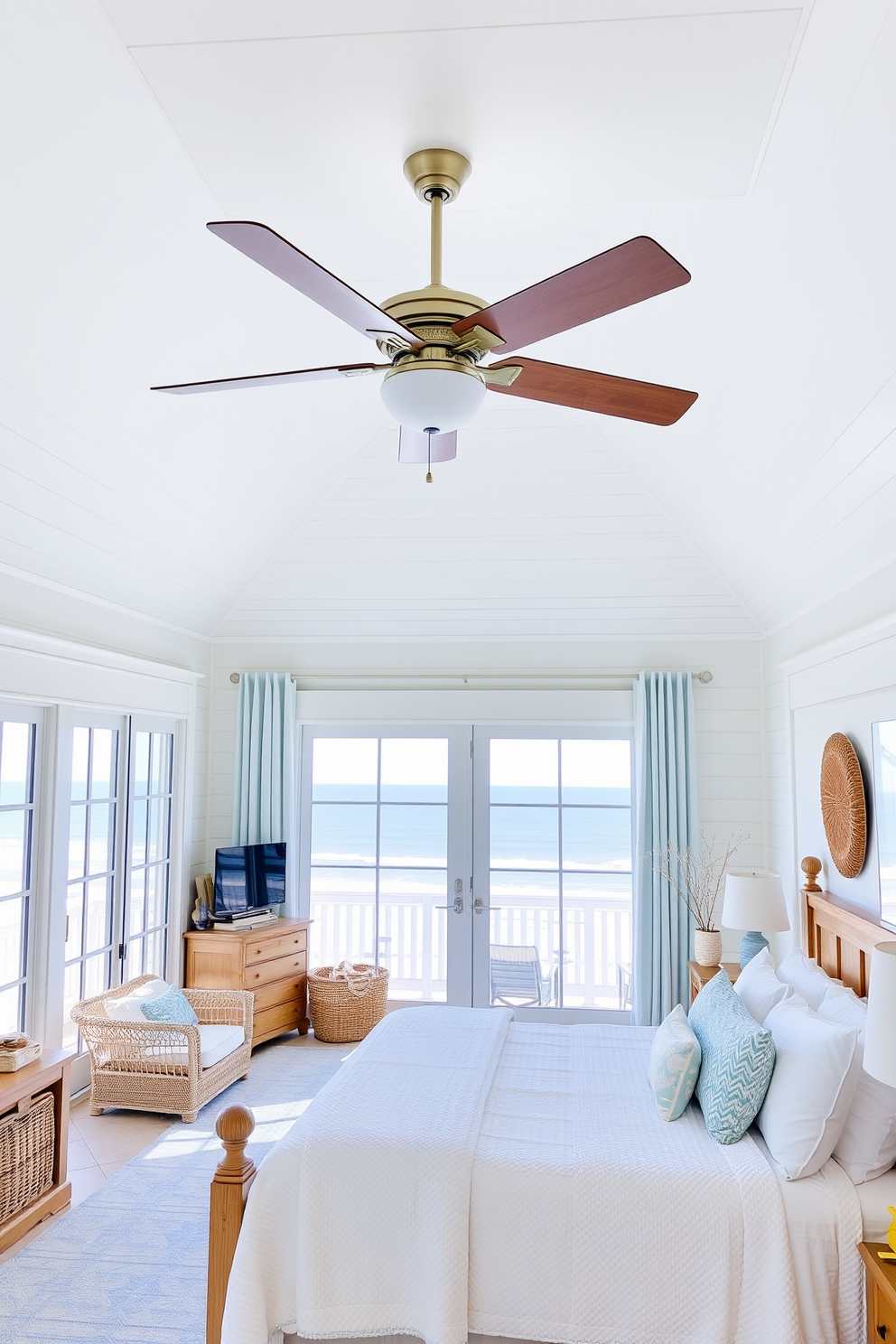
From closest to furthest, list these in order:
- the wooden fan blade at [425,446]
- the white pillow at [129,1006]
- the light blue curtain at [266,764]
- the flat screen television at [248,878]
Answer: the wooden fan blade at [425,446], the white pillow at [129,1006], the flat screen television at [248,878], the light blue curtain at [266,764]

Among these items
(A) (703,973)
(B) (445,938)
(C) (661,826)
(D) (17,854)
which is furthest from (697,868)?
(D) (17,854)

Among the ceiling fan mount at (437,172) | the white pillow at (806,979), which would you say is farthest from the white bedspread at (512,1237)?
the ceiling fan mount at (437,172)

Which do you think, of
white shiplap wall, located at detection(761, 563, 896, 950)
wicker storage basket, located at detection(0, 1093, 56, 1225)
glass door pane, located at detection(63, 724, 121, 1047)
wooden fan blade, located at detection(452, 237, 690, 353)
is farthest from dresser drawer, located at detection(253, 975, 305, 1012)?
wooden fan blade, located at detection(452, 237, 690, 353)

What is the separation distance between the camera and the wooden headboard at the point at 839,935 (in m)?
3.34

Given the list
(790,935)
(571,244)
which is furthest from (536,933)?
(571,244)

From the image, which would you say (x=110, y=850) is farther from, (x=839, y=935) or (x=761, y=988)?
(x=839, y=935)

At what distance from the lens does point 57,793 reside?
4.30 m

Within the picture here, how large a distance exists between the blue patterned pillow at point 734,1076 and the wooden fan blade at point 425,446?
6.35 feet

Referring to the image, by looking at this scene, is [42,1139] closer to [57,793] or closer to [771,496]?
[57,793]

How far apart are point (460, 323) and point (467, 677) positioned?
3.98 metres

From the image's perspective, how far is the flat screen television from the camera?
5.57 m

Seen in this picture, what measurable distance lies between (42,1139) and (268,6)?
3568 millimetres

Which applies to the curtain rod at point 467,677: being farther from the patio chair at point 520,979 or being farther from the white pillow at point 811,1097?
the white pillow at point 811,1097

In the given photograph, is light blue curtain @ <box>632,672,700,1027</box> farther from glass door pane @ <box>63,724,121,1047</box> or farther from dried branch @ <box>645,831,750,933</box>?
glass door pane @ <box>63,724,121,1047</box>
